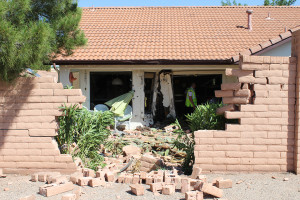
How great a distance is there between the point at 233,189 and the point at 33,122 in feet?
11.0

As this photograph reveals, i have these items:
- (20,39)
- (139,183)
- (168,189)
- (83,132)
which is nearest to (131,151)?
(83,132)

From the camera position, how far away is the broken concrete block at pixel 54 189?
4.52 metres

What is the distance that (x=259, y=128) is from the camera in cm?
530

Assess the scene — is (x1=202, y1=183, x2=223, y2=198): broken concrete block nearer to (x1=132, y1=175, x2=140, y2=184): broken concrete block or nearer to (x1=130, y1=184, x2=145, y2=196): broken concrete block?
(x1=130, y1=184, x2=145, y2=196): broken concrete block

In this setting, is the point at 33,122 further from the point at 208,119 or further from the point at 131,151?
the point at 208,119

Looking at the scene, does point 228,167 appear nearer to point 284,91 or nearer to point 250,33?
point 284,91

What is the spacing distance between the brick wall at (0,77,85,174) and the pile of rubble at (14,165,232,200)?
28 centimetres

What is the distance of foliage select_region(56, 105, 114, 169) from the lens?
5.75 meters

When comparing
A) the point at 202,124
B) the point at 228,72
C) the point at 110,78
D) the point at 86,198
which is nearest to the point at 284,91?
the point at 228,72

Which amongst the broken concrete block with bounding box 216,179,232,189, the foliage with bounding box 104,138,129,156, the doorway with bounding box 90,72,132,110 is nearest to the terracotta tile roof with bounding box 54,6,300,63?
the doorway with bounding box 90,72,132,110

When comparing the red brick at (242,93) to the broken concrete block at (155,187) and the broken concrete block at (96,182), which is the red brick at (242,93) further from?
the broken concrete block at (96,182)

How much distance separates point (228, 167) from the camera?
5.35 meters

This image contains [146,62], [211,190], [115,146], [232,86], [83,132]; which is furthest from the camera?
[146,62]

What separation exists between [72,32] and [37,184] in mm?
3386
